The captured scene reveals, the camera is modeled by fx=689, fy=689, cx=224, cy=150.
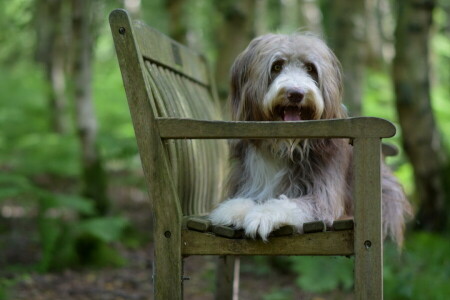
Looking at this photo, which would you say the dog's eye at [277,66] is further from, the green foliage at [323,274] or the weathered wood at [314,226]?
the green foliage at [323,274]

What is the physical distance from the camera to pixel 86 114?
675 cm

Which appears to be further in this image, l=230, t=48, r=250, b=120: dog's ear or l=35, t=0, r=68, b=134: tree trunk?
l=35, t=0, r=68, b=134: tree trunk

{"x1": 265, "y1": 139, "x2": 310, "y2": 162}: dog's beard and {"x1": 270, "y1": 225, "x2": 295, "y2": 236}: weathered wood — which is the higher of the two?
{"x1": 265, "y1": 139, "x2": 310, "y2": 162}: dog's beard

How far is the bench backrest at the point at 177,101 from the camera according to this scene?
2500mm

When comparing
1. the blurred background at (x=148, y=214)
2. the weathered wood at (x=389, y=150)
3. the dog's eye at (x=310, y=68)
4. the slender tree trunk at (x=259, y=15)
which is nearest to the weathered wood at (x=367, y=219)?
the dog's eye at (x=310, y=68)

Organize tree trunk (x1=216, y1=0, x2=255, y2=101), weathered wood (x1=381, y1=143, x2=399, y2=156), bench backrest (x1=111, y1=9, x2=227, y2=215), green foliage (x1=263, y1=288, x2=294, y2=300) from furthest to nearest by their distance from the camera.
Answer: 1. tree trunk (x1=216, y1=0, x2=255, y2=101)
2. green foliage (x1=263, y1=288, x2=294, y2=300)
3. weathered wood (x1=381, y1=143, x2=399, y2=156)
4. bench backrest (x1=111, y1=9, x2=227, y2=215)

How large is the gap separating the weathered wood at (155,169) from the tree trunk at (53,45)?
7.69 m

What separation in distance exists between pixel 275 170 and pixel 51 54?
9.00 metres

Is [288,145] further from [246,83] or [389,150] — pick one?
[389,150]

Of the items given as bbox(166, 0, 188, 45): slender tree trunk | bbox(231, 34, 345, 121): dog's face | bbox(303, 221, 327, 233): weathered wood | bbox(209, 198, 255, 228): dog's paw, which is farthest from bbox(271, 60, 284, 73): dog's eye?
bbox(166, 0, 188, 45): slender tree trunk

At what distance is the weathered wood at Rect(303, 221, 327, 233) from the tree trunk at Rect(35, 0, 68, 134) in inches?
313

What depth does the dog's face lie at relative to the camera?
2.69 m

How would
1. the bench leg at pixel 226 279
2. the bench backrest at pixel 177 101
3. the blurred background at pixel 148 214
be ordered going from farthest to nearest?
the blurred background at pixel 148 214, the bench leg at pixel 226 279, the bench backrest at pixel 177 101

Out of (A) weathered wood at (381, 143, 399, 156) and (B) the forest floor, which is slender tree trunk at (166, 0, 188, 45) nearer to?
(B) the forest floor
